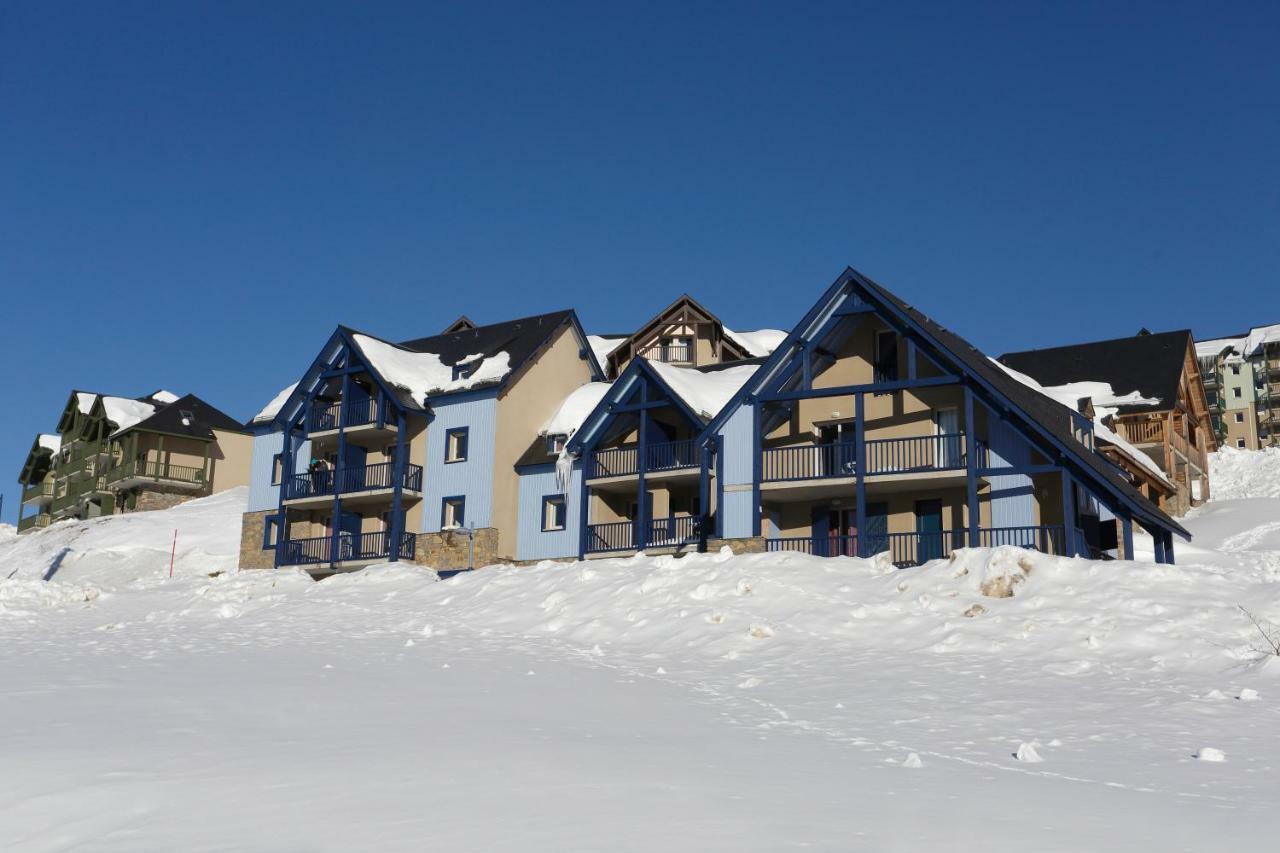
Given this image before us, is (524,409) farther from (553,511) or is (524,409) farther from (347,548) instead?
(347,548)

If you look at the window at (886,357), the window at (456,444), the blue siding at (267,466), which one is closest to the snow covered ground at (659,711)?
the window at (886,357)

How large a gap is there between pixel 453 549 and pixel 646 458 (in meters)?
7.97

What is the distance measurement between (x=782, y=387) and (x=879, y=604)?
1256cm

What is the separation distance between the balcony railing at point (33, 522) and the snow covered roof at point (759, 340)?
45341mm

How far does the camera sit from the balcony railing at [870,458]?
30719 millimetres

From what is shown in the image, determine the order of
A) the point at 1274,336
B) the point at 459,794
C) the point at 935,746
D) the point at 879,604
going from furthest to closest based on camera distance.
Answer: the point at 1274,336 → the point at 879,604 → the point at 935,746 → the point at 459,794

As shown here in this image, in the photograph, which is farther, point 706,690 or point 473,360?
point 473,360

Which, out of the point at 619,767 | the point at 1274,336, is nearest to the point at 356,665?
the point at 619,767

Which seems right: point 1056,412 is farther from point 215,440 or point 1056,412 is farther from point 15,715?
point 215,440

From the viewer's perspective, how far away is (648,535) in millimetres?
36000

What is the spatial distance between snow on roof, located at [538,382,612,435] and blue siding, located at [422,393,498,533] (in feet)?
7.13

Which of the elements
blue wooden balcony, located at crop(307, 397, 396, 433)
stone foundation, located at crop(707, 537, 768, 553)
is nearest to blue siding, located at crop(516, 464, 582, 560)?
blue wooden balcony, located at crop(307, 397, 396, 433)

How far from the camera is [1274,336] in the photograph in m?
104

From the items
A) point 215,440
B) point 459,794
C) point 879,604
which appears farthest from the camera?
point 215,440
